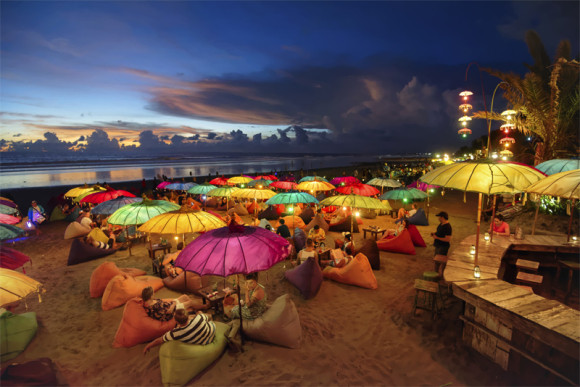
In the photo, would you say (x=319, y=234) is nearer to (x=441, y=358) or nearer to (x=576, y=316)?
(x=441, y=358)

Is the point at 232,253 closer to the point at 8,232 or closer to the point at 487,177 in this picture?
the point at 487,177

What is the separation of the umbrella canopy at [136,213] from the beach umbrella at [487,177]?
23.7ft

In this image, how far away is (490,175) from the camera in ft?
14.7

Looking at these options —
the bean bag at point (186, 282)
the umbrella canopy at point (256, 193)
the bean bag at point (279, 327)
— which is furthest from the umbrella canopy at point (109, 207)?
the bean bag at point (279, 327)

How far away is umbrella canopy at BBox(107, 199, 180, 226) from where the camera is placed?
734cm

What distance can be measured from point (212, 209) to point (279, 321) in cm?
1475

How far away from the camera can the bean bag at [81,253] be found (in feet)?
30.0

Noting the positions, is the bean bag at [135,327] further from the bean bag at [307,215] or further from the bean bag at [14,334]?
the bean bag at [307,215]

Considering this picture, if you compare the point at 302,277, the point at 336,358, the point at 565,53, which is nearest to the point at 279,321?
the point at 336,358

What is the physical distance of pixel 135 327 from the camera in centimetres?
502

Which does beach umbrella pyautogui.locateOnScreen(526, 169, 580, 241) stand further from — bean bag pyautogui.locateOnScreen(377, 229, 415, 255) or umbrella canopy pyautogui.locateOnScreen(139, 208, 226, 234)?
umbrella canopy pyautogui.locateOnScreen(139, 208, 226, 234)

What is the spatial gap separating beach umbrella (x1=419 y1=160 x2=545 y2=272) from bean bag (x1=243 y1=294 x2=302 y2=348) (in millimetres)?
3629

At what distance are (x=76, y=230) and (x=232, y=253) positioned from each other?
34.6 feet

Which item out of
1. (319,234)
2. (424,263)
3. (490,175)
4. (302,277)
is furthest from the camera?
(319,234)
